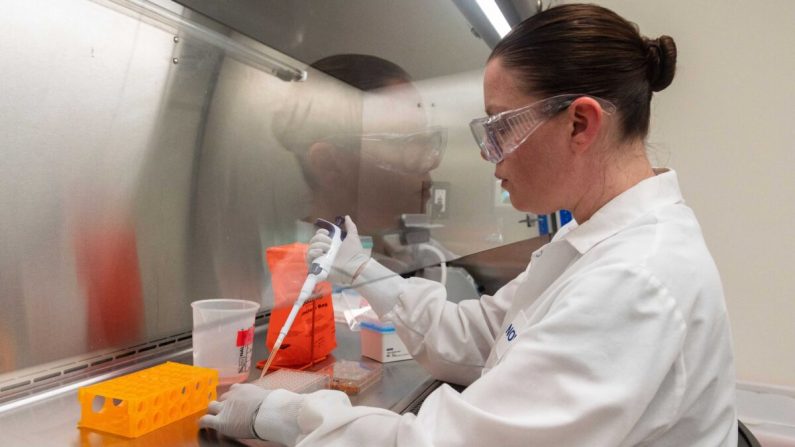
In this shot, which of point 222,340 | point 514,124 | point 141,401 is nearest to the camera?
point 141,401

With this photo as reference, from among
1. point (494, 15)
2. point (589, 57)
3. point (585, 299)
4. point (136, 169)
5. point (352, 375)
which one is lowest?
point (352, 375)

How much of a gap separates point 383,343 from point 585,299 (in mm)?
683

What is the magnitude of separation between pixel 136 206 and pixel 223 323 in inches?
11.2

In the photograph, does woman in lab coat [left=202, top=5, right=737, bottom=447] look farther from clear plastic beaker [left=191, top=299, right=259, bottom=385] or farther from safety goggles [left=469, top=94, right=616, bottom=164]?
clear plastic beaker [left=191, top=299, right=259, bottom=385]

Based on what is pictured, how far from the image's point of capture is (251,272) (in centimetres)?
128

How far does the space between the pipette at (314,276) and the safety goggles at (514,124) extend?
432 millimetres

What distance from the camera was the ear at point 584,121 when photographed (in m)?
0.79

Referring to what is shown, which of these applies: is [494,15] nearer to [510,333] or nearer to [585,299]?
[510,333]

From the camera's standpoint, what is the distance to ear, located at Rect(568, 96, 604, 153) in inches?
31.2

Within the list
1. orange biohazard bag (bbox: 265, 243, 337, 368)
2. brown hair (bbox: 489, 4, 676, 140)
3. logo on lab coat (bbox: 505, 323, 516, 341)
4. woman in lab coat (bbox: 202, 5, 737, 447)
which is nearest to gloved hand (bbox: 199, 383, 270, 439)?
woman in lab coat (bbox: 202, 5, 737, 447)

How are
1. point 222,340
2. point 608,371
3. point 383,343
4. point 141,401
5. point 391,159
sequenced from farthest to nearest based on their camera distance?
point 391,159 < point 383,343 < point 222,340 < point 141,401 < point 608,371

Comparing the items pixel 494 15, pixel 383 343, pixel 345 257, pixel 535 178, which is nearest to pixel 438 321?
pixel 383 343

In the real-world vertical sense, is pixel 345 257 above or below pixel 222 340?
above

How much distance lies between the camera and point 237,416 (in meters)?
0.79
